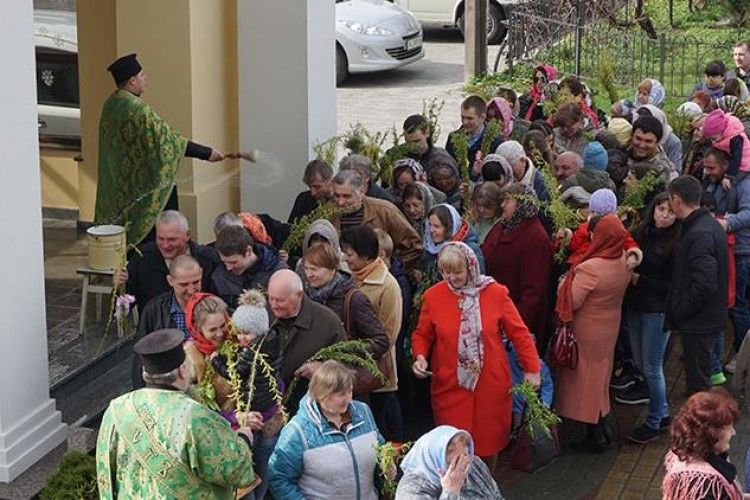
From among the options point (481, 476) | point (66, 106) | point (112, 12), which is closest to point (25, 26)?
point (481, 476)

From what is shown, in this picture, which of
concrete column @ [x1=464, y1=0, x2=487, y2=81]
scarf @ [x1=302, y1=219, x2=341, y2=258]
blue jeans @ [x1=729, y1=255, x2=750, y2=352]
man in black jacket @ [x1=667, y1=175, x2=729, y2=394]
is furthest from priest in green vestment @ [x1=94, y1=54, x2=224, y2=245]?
concrete column @ [x1=464, y1=0, x2=487, y2=81]

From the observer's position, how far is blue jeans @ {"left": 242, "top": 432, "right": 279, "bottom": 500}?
6691 millimetres

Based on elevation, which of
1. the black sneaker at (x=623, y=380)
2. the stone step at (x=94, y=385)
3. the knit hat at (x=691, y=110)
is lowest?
the black sneaker at (x=623, y=380)

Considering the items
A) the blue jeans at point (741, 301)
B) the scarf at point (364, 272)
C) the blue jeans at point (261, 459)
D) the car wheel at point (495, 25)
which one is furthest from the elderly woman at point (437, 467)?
the car wheel at point (495, 25)

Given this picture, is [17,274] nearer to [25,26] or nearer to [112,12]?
[25,26]

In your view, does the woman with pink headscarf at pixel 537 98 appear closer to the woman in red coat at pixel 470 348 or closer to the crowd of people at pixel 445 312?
the crowd of people at pixel 445 312

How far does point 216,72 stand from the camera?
36.2 ft

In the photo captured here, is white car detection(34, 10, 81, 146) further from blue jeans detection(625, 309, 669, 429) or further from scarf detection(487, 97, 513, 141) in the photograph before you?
blue jeans detection(625, 309, 669, 429)

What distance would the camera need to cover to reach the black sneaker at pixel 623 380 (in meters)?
9.99

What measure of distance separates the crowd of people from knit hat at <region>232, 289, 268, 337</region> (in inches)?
0.5

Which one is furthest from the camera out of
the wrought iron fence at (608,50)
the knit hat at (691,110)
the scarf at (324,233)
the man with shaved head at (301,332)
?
the wrought iron fence at (608,50)

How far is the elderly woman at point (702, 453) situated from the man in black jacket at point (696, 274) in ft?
8.28

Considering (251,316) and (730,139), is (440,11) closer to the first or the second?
(730,139)

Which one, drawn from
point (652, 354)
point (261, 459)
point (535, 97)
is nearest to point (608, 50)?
Answer: point (535, 97)
